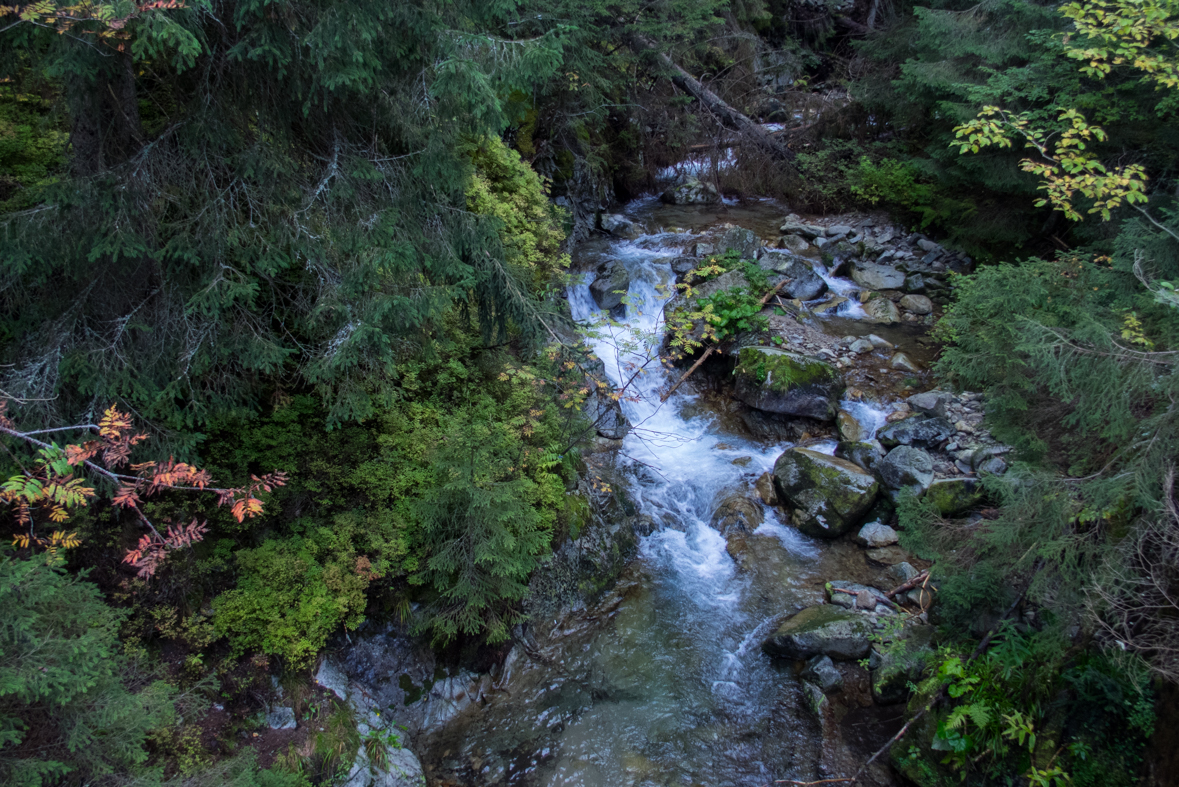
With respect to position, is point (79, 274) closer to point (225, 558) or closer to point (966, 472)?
point (225, 558)

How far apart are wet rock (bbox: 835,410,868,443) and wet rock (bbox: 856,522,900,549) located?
5.45 ft

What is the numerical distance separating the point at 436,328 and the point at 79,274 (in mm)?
2592

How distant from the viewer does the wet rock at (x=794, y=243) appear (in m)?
14.8

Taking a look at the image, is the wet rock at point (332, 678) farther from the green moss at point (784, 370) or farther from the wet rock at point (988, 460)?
the wet rock at point (988, 460)

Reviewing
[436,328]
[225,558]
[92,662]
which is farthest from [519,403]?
[92,662]

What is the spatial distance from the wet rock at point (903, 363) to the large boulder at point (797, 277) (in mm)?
2555

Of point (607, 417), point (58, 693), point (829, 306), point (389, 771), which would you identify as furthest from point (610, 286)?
point (58, 693)

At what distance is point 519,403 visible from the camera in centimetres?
712

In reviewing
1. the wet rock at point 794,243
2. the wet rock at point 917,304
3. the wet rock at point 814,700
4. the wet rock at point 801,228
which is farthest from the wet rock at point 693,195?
the wet rock at point 814,700

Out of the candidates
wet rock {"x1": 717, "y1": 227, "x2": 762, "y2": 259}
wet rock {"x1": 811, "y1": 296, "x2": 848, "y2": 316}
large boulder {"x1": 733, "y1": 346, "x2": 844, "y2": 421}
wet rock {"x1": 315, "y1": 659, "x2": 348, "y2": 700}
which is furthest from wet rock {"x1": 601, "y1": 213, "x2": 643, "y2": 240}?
wet rock {"x1": 315, "y1": 659, "x2": 348, "y2": 700}

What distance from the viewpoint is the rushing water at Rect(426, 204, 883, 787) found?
575cm

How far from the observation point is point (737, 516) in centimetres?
875

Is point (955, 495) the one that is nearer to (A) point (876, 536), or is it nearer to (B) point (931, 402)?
(A) point (876, 536)

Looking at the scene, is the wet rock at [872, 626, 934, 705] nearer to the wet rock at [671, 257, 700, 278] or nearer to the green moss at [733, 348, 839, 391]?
the green moss at [733, 348, 839, 391]
